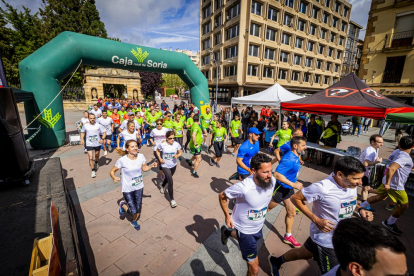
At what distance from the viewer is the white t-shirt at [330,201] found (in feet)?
7.38

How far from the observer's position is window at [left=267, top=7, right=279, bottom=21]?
92.6ft

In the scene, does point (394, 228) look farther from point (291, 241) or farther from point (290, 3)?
point (290, 3)

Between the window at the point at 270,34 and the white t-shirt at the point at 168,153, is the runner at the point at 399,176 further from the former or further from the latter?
the window at the point at 270,34

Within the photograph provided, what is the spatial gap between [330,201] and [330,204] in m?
0.04

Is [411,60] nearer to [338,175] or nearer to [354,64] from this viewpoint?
[338,175]

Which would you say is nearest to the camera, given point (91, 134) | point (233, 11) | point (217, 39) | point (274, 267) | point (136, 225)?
point (274, 267)

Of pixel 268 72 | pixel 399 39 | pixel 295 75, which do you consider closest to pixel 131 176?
pixel 399 39

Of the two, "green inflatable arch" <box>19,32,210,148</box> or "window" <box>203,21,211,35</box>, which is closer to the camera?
"green inflatable arch" <box>19,32,210,148</box>

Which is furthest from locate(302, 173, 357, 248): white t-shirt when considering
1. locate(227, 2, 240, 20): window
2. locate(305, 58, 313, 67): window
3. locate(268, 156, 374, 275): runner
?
locate(305, 58, 313, 67): window

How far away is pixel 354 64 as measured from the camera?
45.2 meters

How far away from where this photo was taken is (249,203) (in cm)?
244

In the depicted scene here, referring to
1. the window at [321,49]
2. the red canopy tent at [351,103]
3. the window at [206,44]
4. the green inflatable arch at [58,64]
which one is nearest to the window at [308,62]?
the window at [321,49]

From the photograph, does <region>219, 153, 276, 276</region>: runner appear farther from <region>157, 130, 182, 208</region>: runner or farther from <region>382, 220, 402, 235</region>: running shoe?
<region>382, 220, 402, 235</region>: running shoe

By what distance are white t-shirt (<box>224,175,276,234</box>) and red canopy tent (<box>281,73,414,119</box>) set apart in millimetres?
5775
